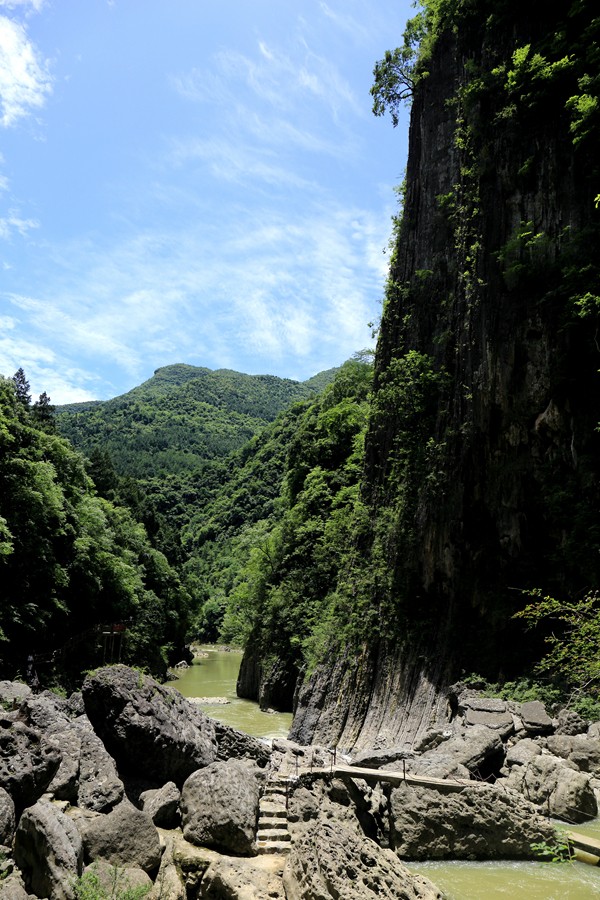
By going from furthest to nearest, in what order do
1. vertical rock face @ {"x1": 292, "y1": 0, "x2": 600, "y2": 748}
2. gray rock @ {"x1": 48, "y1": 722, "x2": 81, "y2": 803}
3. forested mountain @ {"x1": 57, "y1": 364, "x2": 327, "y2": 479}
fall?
1. forested mountain @ {"x1": 57, "y1": 364, "x2": 327, "y2": 479}
2. vertical rock face @ {"x1": 292, "y1": 0, "x2": 600, "y2": 748}
3. gray rock @ {"x1": 48, "y1": 722, "x2": 81, "y2": 803}

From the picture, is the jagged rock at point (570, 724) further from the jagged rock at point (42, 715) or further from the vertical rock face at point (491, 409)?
the jagged rock at point (42, 715)

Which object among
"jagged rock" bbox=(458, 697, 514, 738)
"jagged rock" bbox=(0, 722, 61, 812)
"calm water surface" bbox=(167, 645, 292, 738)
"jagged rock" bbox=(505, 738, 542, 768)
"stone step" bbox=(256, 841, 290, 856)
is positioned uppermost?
"jagged rock" bbox=(0, 722, 61, 812)

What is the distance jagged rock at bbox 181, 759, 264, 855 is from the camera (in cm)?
734

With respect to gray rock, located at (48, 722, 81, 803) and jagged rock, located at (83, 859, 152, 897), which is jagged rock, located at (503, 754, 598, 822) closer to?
jagged rock, located at (83, 859, 152, 897)

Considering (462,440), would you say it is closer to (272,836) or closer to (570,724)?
(570,724)

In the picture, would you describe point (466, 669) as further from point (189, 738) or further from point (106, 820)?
point (106, 820)

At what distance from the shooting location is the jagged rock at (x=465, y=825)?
966 cm

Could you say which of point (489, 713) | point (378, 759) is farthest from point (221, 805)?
point (489, 713)

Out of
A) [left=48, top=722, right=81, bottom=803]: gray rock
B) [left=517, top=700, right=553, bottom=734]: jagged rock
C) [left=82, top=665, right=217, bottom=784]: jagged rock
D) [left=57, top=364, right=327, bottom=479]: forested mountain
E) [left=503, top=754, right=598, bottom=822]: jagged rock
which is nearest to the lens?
[left=48, top=722, right=81, bottom=803]: gray rock

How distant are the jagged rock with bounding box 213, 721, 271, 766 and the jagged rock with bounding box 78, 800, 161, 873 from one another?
3.53 meters

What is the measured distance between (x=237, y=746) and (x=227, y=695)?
33.2m

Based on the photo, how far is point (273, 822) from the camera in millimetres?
8047

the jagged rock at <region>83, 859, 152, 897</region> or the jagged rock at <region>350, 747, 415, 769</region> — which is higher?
the jagged rock at <region>83, 859, 152, 897</region>

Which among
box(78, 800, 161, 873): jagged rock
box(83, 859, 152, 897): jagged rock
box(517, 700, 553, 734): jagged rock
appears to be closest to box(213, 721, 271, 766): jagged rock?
box(78, 800, 161, 873): jagged rock
